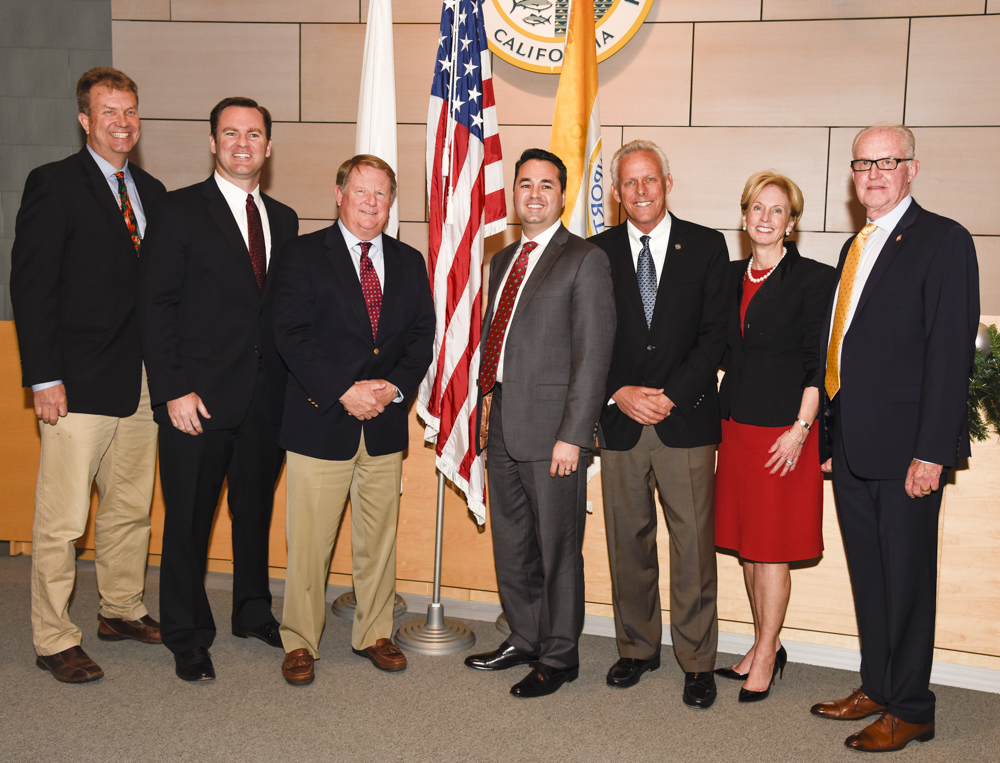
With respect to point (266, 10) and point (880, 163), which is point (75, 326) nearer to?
point (880, 163)

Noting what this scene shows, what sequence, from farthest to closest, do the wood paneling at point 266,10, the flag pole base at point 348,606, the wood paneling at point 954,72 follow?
the wood paneling at point 266,10 < the wood paneling at point 954,72 < the flag pole base at point 348,606

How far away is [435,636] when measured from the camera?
3268 mm

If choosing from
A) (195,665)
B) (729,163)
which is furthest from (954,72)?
(195,665)

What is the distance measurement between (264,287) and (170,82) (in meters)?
2.88

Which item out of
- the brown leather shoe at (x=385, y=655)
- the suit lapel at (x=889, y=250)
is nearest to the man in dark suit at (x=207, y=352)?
the brown leather shoe at (x=385, y=655)

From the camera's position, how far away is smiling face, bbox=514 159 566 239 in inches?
111

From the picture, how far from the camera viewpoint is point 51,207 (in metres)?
2.80

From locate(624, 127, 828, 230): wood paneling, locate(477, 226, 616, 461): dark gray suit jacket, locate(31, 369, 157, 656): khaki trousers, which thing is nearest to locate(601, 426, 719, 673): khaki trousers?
locate(477, 226, 616, 461): dark gray suit jacket

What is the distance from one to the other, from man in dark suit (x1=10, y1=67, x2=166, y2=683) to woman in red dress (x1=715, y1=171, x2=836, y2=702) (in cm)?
225

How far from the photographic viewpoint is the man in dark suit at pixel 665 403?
2.78 metres

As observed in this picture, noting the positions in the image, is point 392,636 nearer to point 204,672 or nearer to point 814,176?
point 204,672

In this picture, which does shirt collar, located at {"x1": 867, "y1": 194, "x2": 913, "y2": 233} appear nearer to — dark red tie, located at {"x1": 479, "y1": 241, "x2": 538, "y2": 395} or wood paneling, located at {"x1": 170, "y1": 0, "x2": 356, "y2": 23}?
dark red tie, located at {"x1": 479, "y1": 241, "x2": 538, "y2": 395}

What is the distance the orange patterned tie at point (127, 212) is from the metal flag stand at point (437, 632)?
1498 mm

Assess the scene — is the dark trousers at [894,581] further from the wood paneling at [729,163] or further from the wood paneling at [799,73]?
the wood paneling at [799,73]
